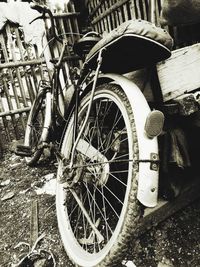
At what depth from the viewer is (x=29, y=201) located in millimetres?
2789

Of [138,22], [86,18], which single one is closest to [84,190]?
[138,22]

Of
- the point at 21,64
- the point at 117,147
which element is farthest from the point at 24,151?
the point at 21,64

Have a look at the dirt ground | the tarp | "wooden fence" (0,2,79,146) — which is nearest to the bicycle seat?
the dirt ground

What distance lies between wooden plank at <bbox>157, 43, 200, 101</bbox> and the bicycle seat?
12cm

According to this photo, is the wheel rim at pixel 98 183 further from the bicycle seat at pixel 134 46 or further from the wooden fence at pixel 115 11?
the wooden fence at pixel 115 11

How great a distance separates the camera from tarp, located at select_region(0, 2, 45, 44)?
430cm

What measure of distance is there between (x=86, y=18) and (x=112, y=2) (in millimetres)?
984

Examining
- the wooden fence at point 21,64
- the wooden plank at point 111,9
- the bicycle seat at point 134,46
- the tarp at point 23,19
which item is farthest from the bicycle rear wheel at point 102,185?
the tarp at point 23,19

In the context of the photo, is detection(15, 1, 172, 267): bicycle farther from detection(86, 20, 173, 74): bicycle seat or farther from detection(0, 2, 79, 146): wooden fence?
detection(0, 2, 79, 146): wooden fence

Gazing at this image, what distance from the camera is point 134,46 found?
1518 mm

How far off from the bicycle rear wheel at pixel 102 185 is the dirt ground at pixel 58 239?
0.68 ft

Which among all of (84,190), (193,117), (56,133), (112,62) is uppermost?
(112,62)

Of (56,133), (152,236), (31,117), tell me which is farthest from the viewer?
(31,117)

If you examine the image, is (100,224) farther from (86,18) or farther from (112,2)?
(86,18)
